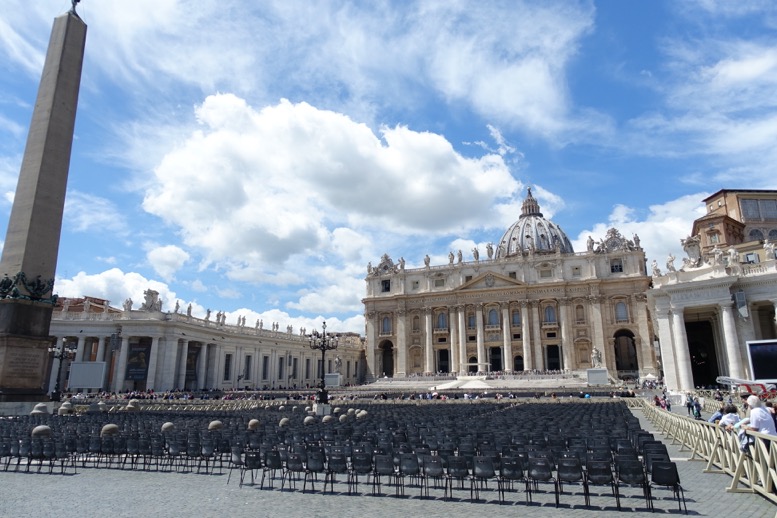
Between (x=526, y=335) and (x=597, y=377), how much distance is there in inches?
864

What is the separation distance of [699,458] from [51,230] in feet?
89.3

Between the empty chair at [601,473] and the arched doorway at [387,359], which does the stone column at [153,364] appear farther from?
the empty chair at [601,473]

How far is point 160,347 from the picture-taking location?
56250 mm

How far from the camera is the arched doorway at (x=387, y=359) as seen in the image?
9025 cm

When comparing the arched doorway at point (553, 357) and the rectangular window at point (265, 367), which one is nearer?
the rectangular window at point (265, 367)

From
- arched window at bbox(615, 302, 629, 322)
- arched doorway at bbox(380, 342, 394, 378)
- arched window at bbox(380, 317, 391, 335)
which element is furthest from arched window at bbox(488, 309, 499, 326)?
arched doorway at bbox(380, 342, 394, 378)

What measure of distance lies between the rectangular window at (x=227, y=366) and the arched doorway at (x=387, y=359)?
30290 mm

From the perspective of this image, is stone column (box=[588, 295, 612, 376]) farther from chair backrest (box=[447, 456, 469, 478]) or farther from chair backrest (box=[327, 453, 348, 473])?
chair backrest (box=[327, 453, 348, 473])

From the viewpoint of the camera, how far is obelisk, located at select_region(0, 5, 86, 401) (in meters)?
22.3

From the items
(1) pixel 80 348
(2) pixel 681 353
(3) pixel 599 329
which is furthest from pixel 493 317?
(1) pixel 80 348

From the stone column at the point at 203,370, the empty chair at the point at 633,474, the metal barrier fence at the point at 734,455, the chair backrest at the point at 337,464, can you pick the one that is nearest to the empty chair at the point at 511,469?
the empty chair at the point at 633,474

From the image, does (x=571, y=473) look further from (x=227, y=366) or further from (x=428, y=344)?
(x=428, y=344)

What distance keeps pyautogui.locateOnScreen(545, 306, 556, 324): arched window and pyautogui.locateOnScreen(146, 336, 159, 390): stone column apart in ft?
178

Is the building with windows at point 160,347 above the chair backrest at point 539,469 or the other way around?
above
